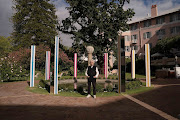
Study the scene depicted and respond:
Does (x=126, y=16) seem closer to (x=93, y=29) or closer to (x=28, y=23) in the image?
(x=93, y=29)

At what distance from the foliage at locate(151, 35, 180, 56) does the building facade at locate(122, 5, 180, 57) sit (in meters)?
Answer: 3.74

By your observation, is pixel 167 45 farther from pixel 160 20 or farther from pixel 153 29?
pixel 160 20

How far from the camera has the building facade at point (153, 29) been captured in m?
33.2

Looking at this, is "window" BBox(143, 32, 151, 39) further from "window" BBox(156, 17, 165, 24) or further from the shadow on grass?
the shadow on grass

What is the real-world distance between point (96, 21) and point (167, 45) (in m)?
18.4

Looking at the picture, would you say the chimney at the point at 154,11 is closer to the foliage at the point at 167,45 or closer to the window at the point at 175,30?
the window at the point at 175,30

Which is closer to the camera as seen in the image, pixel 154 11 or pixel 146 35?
pixel 154 11

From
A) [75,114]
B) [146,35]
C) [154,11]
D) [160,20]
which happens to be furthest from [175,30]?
[75,114]

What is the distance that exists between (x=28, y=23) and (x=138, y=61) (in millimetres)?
24965

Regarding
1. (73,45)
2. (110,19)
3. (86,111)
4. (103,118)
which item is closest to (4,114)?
(86,111)

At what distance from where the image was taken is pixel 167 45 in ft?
99.6

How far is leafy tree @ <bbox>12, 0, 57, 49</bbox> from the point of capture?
Answer: 30.6 meters

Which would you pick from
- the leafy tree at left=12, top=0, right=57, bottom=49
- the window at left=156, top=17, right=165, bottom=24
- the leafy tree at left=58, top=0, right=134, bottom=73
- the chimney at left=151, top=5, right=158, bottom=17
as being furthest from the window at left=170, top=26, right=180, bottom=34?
the leafy tree at left=12, top=0, right=57, bottom=49

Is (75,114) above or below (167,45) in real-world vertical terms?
below
